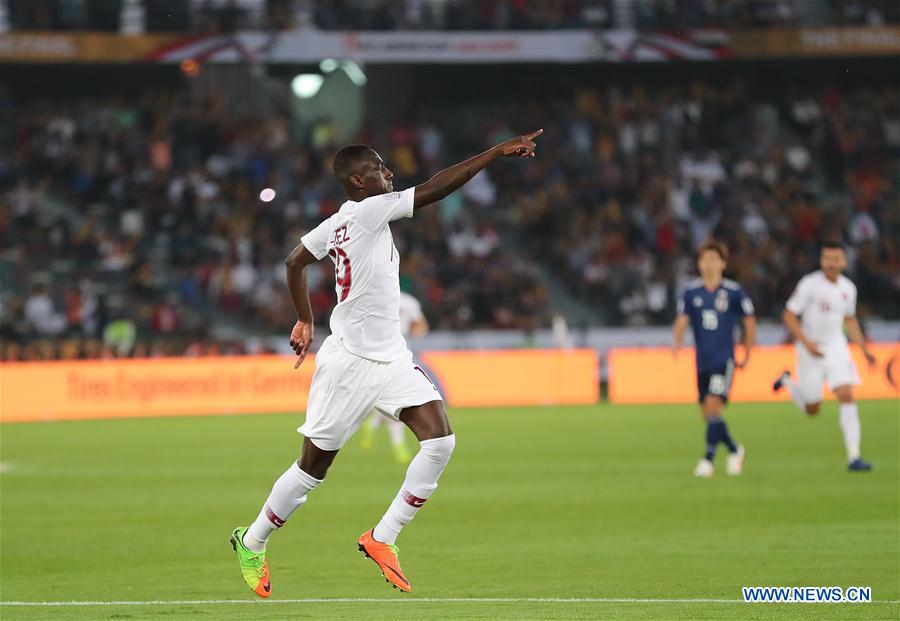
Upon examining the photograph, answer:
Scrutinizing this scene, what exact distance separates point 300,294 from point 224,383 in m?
19.8

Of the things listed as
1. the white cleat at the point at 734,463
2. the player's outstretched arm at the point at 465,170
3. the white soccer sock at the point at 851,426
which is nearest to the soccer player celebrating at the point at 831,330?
the white soccer sock at the point at 851,426

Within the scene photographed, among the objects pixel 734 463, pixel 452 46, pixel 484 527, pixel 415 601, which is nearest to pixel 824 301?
pixel 734 463

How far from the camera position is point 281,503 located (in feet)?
28.0

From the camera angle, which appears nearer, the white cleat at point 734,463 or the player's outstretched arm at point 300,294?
the player's outstretched arm at point 300,294

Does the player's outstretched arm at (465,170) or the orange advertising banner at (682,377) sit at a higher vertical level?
the player's outstretched arm at (465,170)

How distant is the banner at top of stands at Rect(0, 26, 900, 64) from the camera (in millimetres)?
34375

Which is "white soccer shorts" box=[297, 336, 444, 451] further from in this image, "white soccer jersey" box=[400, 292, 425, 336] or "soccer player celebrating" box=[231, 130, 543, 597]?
"white soccer jersey" box=[400, 292, 425, 336]

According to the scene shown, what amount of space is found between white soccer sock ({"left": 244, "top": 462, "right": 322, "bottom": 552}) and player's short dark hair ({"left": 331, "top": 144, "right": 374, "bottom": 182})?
161 centimetres

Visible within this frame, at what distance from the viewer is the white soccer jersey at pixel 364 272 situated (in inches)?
326

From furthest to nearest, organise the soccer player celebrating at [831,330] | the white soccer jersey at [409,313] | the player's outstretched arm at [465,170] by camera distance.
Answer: the white soccer jersey at [409,313] < the soccer player celebrating at [831,330] < the player's outstretched arm at [465,170]

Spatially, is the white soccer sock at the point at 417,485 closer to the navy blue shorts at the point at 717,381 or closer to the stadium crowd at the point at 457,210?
the navy blue shorts at the point at 717,381

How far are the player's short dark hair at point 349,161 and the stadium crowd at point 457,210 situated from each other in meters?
21.0

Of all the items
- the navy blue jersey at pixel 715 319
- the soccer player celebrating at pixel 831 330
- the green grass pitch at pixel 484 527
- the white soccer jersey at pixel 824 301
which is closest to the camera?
the green grass pitch at pixel 484 527

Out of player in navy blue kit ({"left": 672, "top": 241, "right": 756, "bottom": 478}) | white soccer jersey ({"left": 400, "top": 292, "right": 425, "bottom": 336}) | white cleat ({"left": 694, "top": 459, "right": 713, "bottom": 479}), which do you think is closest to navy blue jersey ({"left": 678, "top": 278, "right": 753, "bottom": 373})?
player in navy blue kit ({"left": 672, "top": 241, "right": 756, "bottom": 478})
